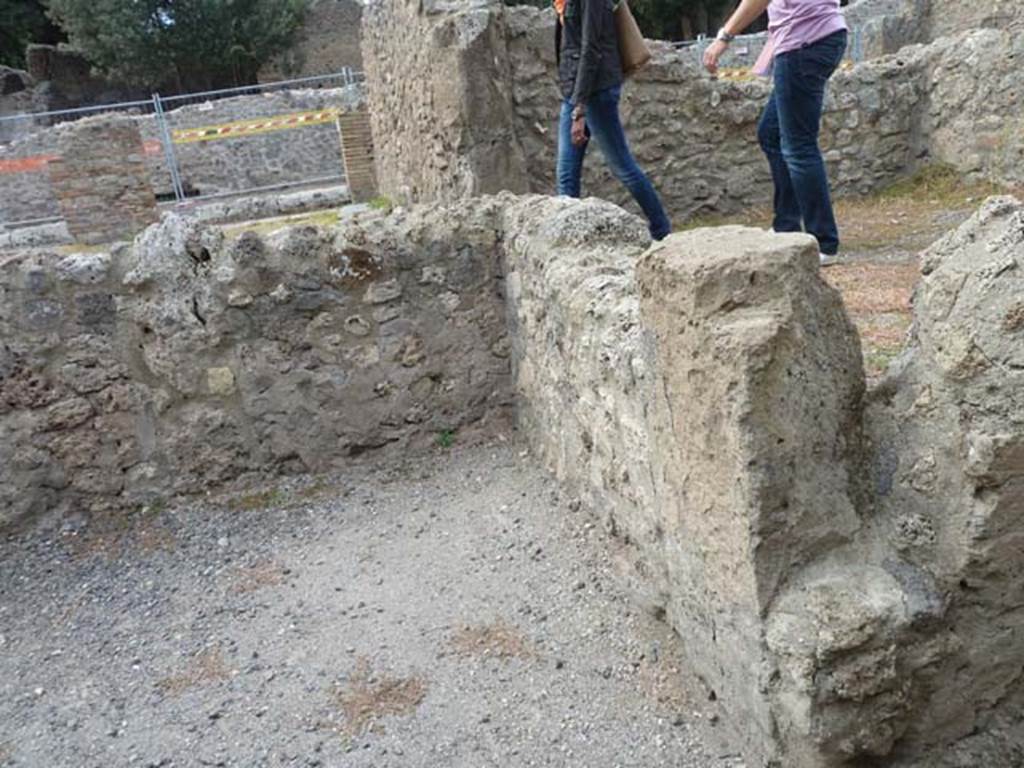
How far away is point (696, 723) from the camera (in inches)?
81.9

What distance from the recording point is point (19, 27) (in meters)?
29.3

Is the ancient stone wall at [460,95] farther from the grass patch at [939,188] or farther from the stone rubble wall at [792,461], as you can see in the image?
the grass patch at [939,188]

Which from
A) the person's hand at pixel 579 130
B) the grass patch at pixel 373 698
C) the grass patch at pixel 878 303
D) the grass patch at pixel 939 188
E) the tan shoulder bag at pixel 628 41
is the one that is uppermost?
the tan shoulder bag at pixel 628 41

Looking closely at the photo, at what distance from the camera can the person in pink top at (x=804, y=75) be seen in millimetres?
3557

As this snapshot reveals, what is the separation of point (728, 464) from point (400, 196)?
7.19 m

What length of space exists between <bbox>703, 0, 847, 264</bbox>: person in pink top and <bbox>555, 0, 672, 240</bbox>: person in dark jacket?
581 millimetres

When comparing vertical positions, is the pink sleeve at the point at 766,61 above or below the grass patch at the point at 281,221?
above

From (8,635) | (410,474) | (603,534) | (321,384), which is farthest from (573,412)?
(8,635)

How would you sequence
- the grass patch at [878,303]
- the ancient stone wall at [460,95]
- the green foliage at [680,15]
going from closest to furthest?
the grass patch at [878,303] → the ancient stone wall at [460,95] → the green foliage at [680,15]

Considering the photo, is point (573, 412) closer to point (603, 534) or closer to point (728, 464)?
point (603, 534)

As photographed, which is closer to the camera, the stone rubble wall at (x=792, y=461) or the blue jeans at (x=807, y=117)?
the stone rubble wall at (x=792, y=461)

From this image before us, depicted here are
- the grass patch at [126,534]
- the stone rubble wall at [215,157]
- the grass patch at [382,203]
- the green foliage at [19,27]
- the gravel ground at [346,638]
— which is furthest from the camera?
the green foliage at [19,27]

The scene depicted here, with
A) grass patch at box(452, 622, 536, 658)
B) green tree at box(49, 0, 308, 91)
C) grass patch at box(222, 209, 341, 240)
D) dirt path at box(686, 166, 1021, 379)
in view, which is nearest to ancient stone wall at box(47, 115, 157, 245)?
grass patch at box(222, 209, 341, 240)

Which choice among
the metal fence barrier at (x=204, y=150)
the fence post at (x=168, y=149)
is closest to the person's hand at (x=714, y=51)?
the metal fence barrier at (x=204, y=150)
